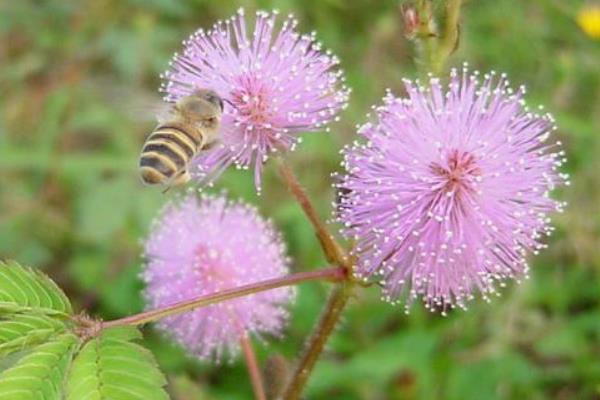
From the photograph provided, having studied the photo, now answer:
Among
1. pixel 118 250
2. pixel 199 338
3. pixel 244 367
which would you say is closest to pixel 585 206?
pixel 244 367

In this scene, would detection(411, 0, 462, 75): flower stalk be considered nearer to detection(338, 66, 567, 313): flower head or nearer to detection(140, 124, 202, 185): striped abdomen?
detection(338, 66, 567, 313): flower head

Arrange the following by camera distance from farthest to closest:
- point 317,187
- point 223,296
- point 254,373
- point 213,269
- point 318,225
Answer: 1. point 317,187
2. point 213,269
3. point 254,373
4. point 318,225
5. point 223,296

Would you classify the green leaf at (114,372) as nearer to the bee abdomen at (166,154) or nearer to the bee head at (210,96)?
the bee abdomen at (166,154)

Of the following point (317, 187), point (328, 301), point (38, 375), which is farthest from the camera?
point (317, 187)

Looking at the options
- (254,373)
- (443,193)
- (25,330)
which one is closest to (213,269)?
(254,373)

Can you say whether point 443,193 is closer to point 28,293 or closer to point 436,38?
point 436,38

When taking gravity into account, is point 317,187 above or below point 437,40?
above

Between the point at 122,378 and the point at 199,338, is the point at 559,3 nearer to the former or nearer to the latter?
the point at 199,338
